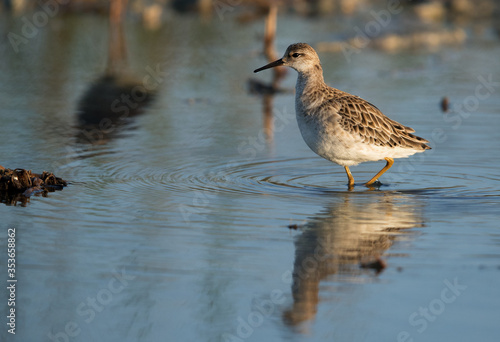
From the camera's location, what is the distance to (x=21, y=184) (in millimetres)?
9648

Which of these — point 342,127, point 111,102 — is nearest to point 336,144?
point 342,127

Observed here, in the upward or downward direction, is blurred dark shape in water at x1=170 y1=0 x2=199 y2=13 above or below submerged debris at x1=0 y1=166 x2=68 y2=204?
above

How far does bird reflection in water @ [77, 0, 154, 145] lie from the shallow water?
111 mm

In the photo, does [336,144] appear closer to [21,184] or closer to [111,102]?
[21,184]

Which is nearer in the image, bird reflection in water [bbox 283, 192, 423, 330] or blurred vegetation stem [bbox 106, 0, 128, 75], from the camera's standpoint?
bird reflection in water [bbox 283, 192, 423, 330]

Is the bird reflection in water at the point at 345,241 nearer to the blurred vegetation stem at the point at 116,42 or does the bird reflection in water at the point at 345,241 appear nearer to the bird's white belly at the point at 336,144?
the bird's white belly at the point at 336,144

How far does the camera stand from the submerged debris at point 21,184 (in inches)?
376

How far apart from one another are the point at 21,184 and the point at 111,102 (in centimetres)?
628

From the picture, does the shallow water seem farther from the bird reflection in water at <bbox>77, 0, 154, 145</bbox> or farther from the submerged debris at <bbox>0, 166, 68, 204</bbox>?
the submerged debris at <bbox>0, 166, 68, 204</bbox>

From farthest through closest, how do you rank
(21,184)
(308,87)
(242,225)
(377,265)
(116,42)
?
(116,42), (308,87), (21,184), (242,225), (377,265)

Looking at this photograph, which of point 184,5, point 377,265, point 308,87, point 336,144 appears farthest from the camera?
point 184,5

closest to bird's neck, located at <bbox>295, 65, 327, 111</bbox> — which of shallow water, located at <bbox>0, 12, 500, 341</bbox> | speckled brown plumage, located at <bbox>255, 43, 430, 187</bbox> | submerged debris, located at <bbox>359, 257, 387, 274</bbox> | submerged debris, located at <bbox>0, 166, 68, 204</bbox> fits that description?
speckled brown plumage, located at <bbox>255, 43, 430, 187</bbox>

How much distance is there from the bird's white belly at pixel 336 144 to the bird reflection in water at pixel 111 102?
12.1 ft

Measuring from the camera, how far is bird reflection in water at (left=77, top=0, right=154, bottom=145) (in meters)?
13.4
